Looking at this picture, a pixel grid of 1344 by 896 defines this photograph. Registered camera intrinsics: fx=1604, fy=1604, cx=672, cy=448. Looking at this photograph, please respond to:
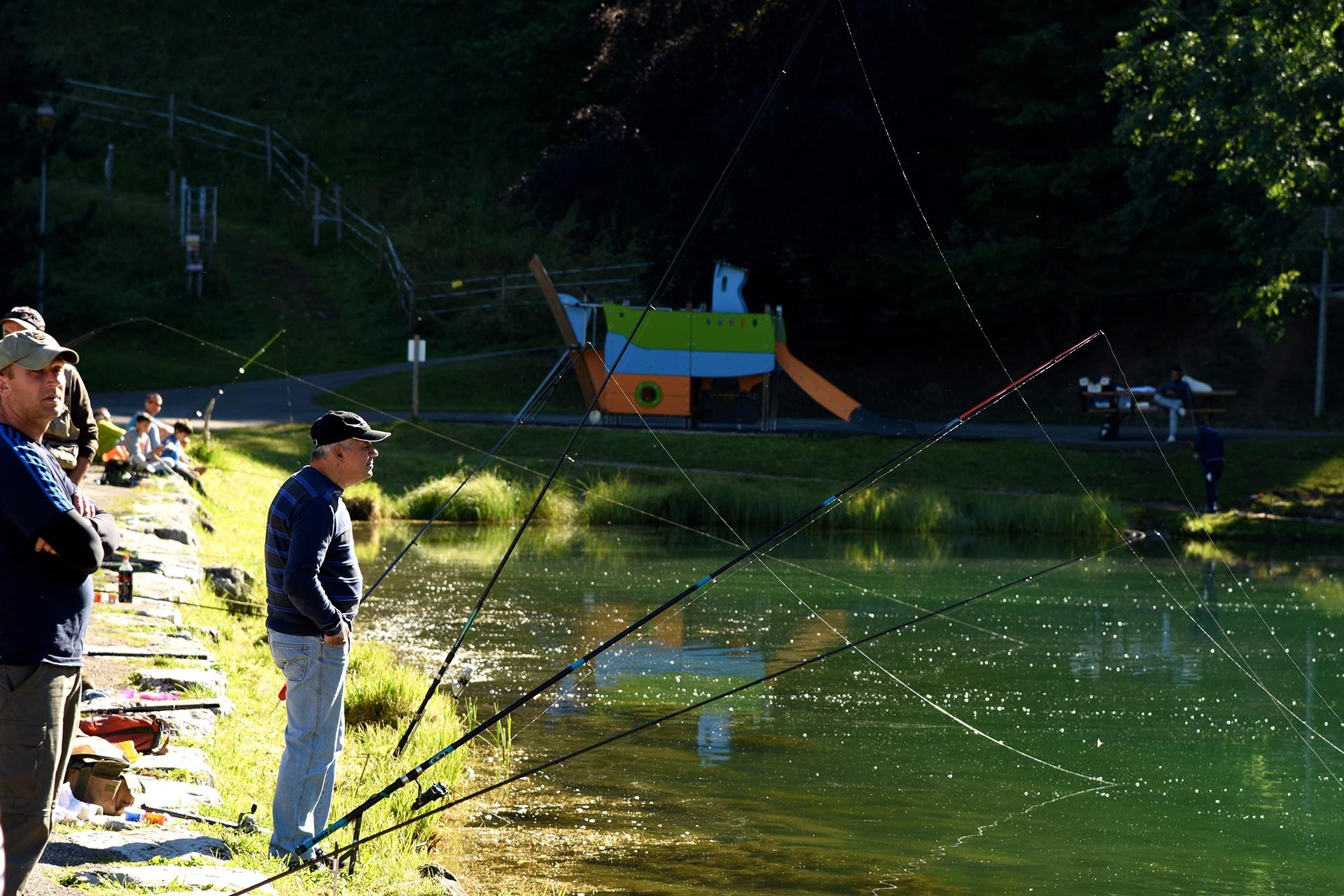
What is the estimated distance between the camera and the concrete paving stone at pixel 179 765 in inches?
250

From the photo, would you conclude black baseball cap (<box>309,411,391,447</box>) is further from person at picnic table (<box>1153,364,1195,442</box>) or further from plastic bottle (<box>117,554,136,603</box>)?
person at picnic table (<box>1153,364,1195,442</box>)

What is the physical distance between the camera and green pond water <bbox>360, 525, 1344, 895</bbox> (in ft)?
23.5

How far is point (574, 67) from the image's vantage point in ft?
120

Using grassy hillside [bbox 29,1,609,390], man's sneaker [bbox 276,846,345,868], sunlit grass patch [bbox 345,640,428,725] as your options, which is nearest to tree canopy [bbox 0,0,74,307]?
grassy hillside [bbox 29,1,609,390]

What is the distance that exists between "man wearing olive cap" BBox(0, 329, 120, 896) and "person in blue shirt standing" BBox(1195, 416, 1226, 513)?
19170 millimetres

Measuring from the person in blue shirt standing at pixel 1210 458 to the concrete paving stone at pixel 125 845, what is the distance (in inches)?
710

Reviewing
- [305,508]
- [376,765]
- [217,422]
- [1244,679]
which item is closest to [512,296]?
[217,422]

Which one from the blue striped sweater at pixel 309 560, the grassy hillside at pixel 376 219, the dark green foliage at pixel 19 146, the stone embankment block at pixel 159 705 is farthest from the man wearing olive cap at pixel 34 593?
the grassy hillside at pixel 376 219

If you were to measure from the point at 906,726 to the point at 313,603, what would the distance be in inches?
211

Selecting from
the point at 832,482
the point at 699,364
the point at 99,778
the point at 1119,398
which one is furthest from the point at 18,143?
the point at 99,778

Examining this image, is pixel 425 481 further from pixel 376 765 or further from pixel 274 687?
pixel 376 765

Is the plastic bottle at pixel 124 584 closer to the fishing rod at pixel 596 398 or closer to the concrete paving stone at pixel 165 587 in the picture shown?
the concrete paving stone at pixel 165 587

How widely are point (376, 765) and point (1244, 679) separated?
22.2ft

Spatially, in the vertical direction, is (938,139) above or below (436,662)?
above
